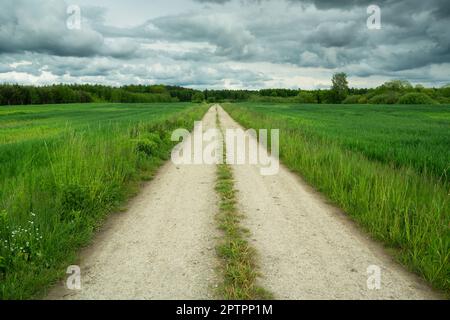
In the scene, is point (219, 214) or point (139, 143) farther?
point (139, 143)

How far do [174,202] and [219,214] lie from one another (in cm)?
136

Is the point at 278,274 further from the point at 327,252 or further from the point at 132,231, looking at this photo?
the point at 132,231

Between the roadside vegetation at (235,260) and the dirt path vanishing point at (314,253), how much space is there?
149 millimetres

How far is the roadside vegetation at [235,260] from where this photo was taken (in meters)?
3.82

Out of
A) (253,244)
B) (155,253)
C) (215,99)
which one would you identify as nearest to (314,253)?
(253,244)

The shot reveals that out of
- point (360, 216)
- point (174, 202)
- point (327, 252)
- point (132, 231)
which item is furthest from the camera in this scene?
point (174, 202)

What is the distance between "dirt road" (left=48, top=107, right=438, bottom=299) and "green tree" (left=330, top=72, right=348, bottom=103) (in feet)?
465

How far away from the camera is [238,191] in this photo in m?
8.17

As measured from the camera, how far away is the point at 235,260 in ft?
14.8

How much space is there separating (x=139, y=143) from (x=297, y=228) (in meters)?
7.98

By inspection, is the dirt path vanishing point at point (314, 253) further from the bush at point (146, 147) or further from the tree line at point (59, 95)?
the tree line at point (59, 95)
